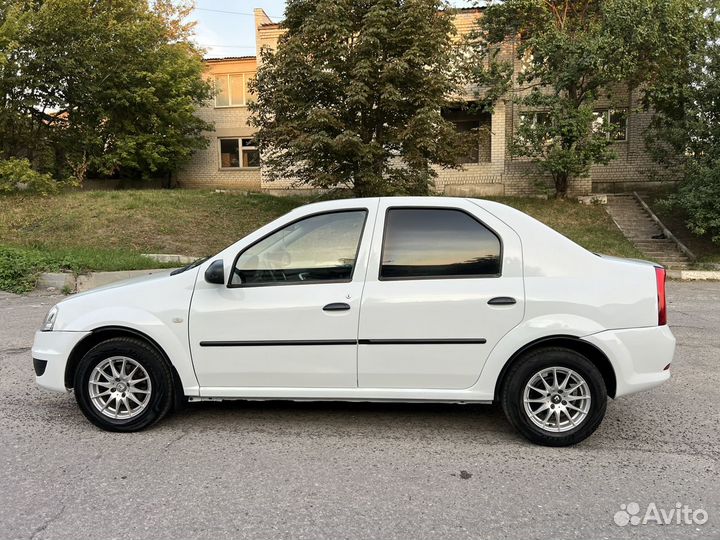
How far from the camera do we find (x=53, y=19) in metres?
16.6

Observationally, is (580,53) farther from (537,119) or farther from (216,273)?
(216,273)

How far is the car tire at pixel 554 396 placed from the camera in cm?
363

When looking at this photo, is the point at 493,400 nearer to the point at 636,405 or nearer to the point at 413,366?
the point at 413,366

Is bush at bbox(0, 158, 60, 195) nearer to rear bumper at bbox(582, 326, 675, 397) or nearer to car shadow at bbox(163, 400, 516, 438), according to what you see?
car shadow at bbox(163, 400, 516, 438)

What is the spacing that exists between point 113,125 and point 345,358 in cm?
2167

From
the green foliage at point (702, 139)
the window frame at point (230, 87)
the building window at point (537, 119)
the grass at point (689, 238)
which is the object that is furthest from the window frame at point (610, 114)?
the window frame at point (230, 87)

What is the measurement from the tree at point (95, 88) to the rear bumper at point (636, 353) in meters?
18.1

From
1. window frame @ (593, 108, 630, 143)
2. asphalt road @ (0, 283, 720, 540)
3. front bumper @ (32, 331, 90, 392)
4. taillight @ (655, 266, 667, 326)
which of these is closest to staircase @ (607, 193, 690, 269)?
window frame @ (593, 108, 630, 143)

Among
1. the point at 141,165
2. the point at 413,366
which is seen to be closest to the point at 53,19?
the point at 141,165

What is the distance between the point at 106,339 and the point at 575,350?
333cm

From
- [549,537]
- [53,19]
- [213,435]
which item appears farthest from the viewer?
[53,19]

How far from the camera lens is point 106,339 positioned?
3.99 meters

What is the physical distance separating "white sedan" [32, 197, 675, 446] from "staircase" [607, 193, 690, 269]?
1165 centimetres

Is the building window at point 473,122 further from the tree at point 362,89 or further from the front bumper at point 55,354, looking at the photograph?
the front bumper at point 55,354
